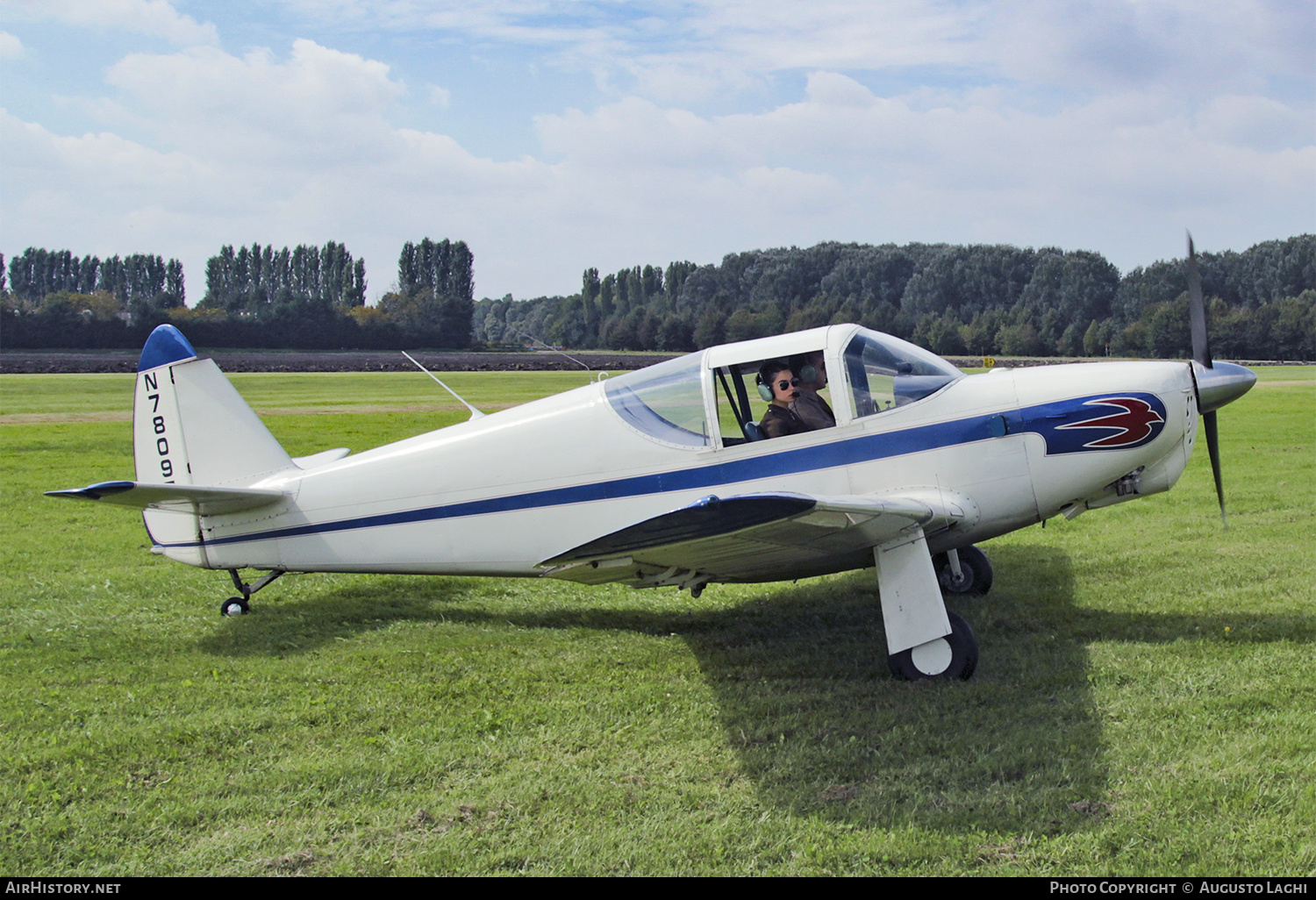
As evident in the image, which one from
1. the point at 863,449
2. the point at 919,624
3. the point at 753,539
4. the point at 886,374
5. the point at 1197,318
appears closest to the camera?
the point at 753,539

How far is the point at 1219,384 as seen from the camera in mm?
6172

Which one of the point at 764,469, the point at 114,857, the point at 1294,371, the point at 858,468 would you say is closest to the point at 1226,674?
the point at 858,468

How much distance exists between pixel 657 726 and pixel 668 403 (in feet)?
6.96

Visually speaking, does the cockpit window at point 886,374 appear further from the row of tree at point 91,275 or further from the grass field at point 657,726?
the row of tree at point 91,275

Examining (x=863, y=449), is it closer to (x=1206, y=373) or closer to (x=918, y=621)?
(x=918, y=621)

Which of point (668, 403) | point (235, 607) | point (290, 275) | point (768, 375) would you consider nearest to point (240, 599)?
point (235, 607)

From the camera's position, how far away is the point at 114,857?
3.72 metres

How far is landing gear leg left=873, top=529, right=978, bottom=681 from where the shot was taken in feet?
17.7

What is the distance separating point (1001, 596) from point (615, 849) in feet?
15.0

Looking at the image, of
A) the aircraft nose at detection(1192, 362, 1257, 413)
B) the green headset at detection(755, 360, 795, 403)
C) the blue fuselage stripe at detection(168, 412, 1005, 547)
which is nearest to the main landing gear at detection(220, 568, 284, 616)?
the blue fuselage stripe at detection(168, 412, 1005, 547)

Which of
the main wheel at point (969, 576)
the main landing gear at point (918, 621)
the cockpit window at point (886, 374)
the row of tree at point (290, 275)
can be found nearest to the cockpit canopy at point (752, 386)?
the cockpit window at point (886, 374)

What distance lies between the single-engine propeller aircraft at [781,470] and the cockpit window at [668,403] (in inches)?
0.5

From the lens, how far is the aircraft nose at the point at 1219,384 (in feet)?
20.2
